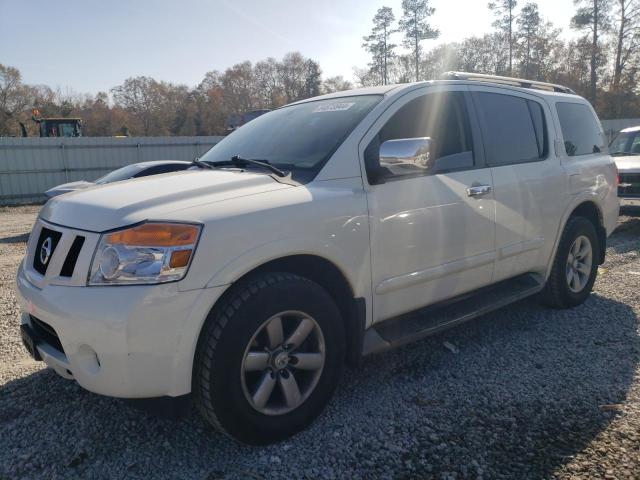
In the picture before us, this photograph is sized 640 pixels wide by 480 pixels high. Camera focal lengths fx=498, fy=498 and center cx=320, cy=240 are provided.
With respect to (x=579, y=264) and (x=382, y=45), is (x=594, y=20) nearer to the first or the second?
(x=382, y=45)

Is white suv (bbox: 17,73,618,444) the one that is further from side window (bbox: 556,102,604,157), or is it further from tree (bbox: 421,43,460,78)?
tree (bbox: 421,43,460,78)

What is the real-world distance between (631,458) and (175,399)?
2195 mm

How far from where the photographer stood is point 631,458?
2.40 metres

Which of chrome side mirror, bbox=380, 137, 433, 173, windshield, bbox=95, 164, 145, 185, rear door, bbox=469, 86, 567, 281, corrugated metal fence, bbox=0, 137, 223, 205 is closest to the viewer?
chrome side mirror, bbox=380, 137, 433, 173

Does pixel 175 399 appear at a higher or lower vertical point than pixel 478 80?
lower

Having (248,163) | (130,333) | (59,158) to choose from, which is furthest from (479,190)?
(59,158)

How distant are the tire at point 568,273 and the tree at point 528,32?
4668 cm

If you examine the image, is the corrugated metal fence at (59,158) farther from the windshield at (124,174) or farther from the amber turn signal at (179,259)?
the amber turn signal at (179,259)

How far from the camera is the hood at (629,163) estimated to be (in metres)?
8.92

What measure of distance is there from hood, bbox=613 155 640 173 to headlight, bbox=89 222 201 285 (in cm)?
913

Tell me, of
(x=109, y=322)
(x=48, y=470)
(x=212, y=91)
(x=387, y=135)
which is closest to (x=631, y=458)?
(x=387, y=135)

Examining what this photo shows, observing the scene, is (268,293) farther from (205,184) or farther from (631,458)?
(631,458)

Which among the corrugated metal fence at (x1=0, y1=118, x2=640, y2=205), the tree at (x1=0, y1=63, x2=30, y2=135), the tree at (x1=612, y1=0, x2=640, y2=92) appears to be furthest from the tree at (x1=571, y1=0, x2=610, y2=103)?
the tree at (x1=0, y1=63, x2=30, y2=135)

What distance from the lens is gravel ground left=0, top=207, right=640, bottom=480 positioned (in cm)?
239
